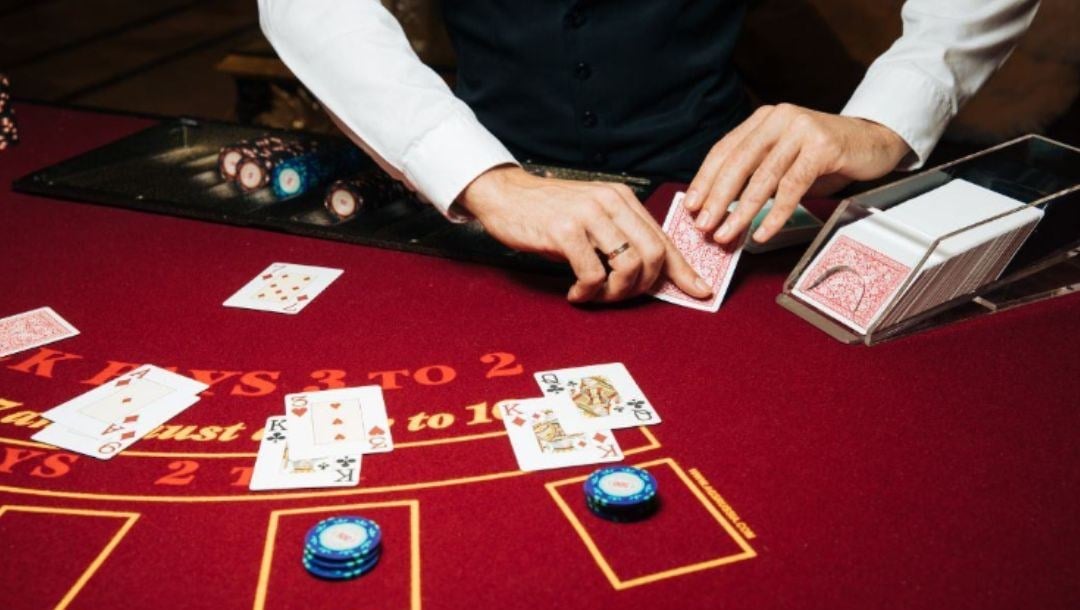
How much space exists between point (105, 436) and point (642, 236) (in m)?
0.73

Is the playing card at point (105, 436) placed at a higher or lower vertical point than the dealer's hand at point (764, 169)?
lower

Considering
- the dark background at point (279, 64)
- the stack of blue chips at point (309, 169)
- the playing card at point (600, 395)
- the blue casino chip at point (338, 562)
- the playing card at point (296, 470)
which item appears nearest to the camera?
the blue casino chip at point (338, 562)

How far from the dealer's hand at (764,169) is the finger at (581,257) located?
18 cm

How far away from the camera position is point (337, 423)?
1.04m

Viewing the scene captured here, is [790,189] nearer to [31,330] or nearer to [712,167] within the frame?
[712,167]

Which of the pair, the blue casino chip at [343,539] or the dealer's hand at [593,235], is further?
the dealer's hand at [593,235]

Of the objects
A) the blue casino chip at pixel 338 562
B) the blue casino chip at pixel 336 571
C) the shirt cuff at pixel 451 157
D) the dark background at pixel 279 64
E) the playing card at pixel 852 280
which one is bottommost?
the blue casino chip at pixel 336 571

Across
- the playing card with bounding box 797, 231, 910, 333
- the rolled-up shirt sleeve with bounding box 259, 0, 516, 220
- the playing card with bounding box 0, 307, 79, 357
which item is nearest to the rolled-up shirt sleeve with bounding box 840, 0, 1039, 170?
the playing card with bounding box 797, 231, 910, 333

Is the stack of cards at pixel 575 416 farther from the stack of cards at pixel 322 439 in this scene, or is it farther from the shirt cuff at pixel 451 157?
the shirt cuff at pixel 451 157

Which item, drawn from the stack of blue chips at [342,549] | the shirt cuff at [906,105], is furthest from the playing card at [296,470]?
the shirt cuff at [906,105]

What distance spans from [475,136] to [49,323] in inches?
26.2

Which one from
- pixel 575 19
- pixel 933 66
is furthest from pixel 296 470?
pixel 933 66

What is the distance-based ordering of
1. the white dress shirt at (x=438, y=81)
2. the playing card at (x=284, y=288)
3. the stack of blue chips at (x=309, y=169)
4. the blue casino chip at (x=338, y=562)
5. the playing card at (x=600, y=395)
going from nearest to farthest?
the blue casino chip at (x=338, y=562) < the playing card at (x=600, y=395) < the playing card at (x=284, y=288) < the white dress shirt at (x=438, y=81) < the stack of blue chips at (x=309, y=169)

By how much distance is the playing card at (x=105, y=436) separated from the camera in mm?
1019
